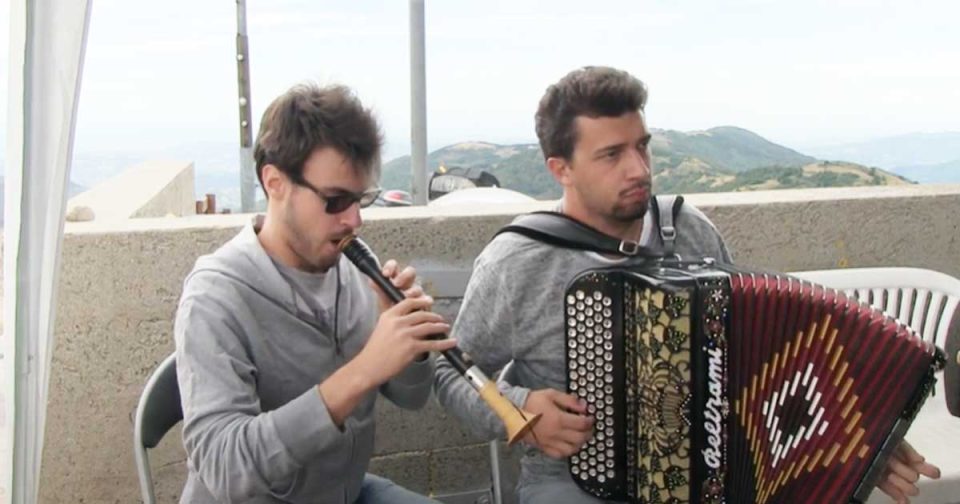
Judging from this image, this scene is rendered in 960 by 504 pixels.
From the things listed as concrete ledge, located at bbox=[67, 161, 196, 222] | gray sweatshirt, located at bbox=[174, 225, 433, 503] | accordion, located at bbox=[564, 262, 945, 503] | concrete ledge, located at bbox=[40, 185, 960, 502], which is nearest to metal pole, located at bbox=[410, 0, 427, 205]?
concrete ledge, located at bbox=[67, 161, 196, 222]

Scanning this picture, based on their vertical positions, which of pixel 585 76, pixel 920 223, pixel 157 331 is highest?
pixel 585 76

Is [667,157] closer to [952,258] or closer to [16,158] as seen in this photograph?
[952,258]

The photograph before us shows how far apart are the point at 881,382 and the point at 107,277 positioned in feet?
5.72

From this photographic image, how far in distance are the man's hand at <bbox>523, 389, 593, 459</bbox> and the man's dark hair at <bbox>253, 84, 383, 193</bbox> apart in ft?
1.77

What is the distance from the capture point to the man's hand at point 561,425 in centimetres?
181

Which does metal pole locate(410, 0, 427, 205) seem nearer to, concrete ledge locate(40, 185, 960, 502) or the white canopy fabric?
concrete ledge locate(40, 185, 960, 502)

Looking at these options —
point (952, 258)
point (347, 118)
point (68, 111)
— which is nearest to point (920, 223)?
point (952, 258)

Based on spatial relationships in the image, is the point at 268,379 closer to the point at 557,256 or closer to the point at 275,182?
the point at 275,182

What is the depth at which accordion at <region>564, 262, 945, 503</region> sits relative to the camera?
5.59 ft

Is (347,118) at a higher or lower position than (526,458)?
higher

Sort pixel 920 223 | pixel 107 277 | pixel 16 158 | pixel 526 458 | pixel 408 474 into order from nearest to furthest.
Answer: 1. pixel 16 158
2. pixel 526 458
3. pixel 107 277
4. pixel 408 474
5. pixel 920 223

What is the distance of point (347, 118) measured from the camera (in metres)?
1.73

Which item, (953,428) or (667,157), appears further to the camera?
(667,157)

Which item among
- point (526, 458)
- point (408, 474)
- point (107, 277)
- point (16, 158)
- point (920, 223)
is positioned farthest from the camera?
point (920, 223)
